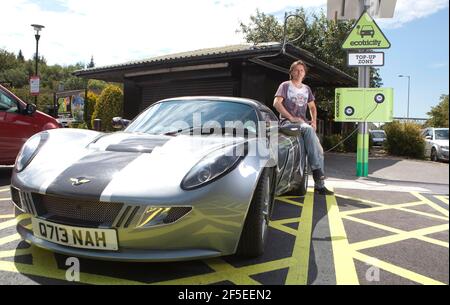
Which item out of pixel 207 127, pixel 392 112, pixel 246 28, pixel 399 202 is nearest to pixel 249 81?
pixel 392 112

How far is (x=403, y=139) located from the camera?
12.6 metres

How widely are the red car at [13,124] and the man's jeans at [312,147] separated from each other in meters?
4.28

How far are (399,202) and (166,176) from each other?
3588mm

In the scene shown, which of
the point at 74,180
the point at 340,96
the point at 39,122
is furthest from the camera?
the point at 340,96

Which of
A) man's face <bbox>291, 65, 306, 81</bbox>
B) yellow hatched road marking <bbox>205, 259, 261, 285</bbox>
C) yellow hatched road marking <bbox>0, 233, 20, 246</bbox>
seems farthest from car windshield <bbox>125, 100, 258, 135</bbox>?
man's face <bbox>291, 65, 306, 81</bbox>

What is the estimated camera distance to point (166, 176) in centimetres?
240

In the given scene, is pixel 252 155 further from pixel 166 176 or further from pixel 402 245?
pixel 402 245

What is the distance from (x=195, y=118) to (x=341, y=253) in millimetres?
1664

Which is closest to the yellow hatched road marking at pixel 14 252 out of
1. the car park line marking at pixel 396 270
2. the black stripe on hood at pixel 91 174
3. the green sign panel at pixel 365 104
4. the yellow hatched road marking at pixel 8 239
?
the yellow hatched road marking at pixel 8 239

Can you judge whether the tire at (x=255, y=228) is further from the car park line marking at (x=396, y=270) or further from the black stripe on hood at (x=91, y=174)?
the black stripe on hood at (x=91, y=174)

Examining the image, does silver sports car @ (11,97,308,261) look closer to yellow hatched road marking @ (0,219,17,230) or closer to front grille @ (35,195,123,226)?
front grille @ (35,195,123,226)

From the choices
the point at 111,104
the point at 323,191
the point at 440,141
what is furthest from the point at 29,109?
the point at 111,104

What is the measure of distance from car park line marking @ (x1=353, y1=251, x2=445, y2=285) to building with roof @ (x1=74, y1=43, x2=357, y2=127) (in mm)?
6056
